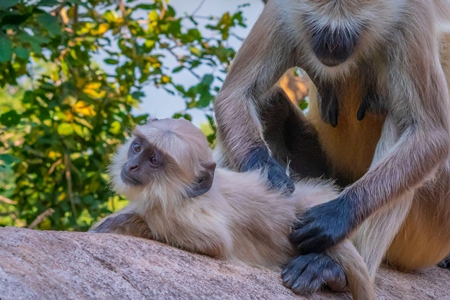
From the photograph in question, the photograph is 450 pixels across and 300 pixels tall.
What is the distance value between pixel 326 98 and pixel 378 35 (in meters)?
0.50

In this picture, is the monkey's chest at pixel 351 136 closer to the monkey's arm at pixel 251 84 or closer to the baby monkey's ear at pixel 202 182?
the monkey's arm at pixel 251 84

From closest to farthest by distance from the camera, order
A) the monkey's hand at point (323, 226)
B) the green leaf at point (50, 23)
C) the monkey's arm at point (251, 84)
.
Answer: the monkey's hand at point (323, 226) < the monkey's arm at point (251, 84) < the green leaf at point (50, 23)

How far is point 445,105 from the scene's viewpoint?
410cm

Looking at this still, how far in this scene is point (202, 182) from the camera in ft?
11.4

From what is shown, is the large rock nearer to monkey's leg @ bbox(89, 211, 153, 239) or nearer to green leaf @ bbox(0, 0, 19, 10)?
monkey's leg @ bbox(89, 211, 153, 239)

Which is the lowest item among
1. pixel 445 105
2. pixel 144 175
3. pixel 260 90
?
pixel 144 175

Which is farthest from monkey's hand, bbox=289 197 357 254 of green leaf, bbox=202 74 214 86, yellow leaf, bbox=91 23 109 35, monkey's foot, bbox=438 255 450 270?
yellow leaf, bbox=91 23 109 35

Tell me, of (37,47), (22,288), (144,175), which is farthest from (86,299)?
(37,47)

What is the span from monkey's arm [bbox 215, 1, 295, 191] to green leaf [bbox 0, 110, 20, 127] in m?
1.50

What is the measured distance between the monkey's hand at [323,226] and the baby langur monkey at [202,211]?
0.05 meters

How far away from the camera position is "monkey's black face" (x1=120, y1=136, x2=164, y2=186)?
3436 mm

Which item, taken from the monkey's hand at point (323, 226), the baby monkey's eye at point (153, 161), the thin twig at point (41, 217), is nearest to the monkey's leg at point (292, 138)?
the monkey's hand at point (323, 226)

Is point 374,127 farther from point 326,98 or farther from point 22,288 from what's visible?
point 22,288

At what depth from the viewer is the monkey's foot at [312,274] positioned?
11.6 feet
